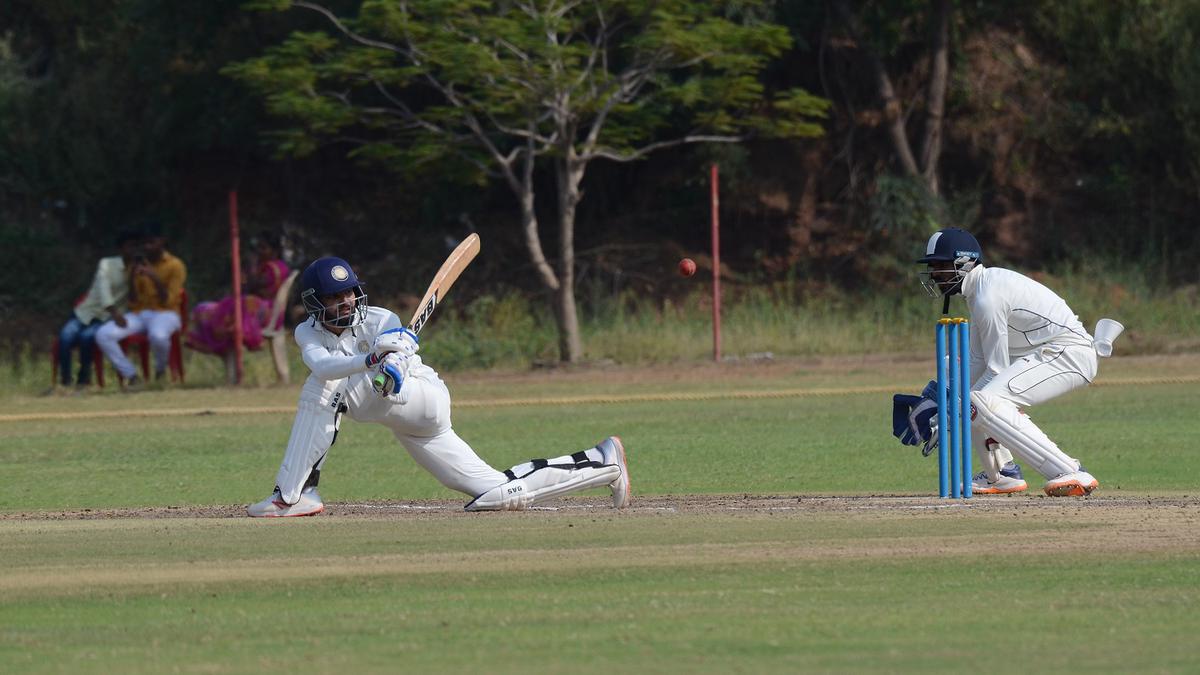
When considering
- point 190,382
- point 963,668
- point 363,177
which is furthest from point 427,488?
point 363,177

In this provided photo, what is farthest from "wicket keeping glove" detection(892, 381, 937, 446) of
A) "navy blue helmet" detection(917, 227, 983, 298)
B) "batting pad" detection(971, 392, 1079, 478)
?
"navy blue helmet" detection(917, 227, 983, 298)

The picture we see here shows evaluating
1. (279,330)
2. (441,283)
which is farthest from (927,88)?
(441,283)

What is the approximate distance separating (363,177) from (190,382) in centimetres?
903

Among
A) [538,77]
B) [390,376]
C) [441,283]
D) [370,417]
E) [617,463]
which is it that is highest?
[538,77]

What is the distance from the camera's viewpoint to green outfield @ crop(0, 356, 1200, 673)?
5.34 metres

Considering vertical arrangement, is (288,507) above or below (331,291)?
below

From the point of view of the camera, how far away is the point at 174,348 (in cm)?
1808

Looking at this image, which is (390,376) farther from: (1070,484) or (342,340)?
(1070,484)

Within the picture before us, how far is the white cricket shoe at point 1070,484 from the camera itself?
343 inches

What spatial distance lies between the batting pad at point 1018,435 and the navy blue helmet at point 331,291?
302 cm

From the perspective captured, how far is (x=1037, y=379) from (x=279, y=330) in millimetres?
10425

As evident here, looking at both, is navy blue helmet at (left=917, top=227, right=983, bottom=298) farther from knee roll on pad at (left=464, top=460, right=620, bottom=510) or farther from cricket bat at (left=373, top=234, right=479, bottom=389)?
cricket bat at (left=373, top=234, right=479, bottom=389)

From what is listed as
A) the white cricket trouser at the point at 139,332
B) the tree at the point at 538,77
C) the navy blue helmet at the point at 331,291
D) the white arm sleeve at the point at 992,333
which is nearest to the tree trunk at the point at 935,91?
the tree at the point at 538,77

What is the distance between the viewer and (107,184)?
26391 millimetres
